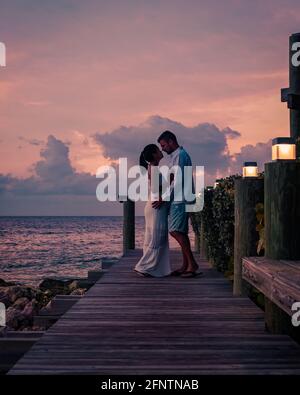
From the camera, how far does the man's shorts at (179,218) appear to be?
8.96 meters

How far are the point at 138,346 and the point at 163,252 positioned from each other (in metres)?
4.35

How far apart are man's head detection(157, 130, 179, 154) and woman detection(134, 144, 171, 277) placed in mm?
177

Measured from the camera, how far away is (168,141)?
8906 millimetres

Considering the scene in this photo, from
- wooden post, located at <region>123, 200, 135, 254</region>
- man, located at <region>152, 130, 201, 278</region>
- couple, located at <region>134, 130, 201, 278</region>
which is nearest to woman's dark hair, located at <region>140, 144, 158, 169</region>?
couple, located at <region>134, 130, 201, 278</region>

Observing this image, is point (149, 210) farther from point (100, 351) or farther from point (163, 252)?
point (100, 351)

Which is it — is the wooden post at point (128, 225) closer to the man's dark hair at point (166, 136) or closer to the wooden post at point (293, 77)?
the man's dark hair at point (166, 136)

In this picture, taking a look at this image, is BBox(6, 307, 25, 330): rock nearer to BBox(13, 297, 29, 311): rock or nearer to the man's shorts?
BBox(13, 297, 29, 311): rock

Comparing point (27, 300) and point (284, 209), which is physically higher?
point (284, 209)

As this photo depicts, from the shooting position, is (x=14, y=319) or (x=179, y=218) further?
(x=14, y=319)

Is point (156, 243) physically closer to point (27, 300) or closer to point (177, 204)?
point (177, 204)

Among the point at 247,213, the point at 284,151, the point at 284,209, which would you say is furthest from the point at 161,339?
the point at 247,213

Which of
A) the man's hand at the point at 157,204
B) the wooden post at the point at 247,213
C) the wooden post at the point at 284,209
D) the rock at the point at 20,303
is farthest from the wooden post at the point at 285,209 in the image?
the rock at the point at 20,303

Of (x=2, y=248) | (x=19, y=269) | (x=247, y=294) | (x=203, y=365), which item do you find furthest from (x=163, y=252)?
(x=2, y=248)

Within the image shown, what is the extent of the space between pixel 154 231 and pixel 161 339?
4034 millimetres
